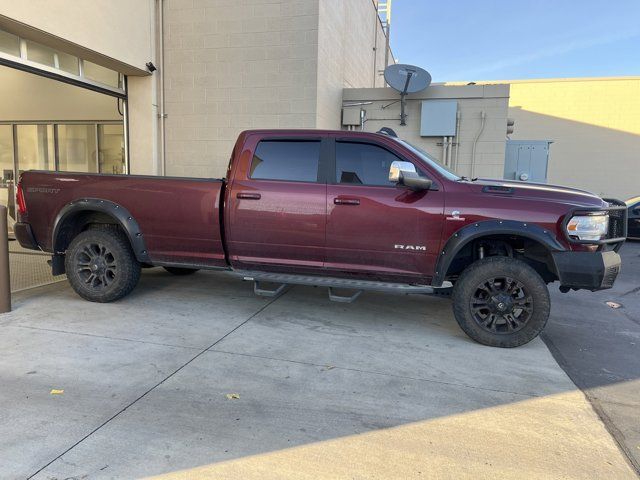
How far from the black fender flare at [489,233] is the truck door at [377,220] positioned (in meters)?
0.12

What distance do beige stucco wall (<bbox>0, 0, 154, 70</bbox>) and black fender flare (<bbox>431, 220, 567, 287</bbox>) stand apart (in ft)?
21.0

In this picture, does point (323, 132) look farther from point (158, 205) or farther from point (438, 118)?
point (438, 118)

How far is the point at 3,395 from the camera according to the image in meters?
3.45

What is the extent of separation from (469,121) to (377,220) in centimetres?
642

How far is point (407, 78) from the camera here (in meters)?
9.88

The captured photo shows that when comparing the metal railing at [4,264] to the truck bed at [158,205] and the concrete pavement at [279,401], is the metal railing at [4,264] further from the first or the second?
the truck bed at [158,205]

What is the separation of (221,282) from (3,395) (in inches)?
149

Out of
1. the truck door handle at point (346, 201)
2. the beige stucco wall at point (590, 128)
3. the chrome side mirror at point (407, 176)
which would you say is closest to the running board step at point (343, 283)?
the truck door handle at point (346, 201)

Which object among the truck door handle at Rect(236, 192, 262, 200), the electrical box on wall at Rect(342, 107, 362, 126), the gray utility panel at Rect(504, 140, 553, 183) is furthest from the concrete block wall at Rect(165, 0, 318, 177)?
the gray utility panel at Rect(504, 140, 553, 183)

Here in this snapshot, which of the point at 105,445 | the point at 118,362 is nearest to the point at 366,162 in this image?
the point at 118,362

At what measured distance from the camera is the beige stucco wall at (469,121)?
10.0m

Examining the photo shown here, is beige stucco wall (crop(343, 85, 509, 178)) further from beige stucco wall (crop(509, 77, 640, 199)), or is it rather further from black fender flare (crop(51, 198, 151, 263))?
beige stucco wall (crop(509, 77, 640, 199))

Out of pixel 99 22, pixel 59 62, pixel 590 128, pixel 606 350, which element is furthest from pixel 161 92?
pixel 590 128

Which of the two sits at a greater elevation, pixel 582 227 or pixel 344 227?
pixel 582 227
